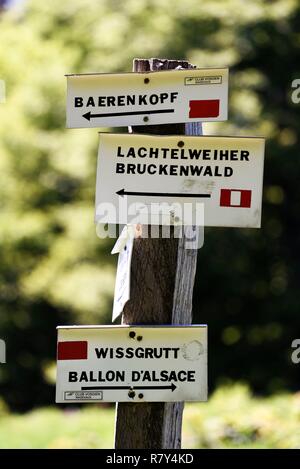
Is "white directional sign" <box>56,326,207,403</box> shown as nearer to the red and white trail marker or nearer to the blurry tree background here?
the red and white trail marker

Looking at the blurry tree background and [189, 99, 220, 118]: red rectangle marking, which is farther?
the blurry tree background

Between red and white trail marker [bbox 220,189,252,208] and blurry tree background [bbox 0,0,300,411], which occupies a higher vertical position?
blurry tree background [bbox 0,0,300,411]

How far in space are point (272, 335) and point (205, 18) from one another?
224 inches

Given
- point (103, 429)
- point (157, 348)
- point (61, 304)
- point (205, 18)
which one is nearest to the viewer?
point (157, 348)

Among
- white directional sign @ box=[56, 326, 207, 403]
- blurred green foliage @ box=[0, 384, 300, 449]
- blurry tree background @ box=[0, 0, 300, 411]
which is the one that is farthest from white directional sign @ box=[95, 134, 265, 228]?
blurry tree background @ box=[0, 0, 300, 411]

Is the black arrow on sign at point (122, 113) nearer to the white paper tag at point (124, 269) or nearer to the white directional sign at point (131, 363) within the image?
the white paper tag at point (124, 269)

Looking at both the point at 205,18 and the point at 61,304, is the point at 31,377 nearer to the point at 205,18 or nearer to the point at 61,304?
the point at 61,304

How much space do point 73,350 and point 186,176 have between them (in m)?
0.64

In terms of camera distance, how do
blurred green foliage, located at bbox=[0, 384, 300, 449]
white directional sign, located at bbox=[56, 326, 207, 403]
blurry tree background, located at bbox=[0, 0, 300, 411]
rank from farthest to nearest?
blurry tree background, located at bbox=[0, 0, 300, 411], blurred green foliage, located at bbox=[0, 384, 300, 449], white directional sign, located at bbox=[56, 326, 207, 403]

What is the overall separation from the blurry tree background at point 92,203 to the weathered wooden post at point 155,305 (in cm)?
1017

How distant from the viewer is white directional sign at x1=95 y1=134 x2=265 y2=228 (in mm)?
2545

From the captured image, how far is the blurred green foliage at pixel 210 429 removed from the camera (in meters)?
5.21

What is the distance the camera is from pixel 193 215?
255 centimetres
